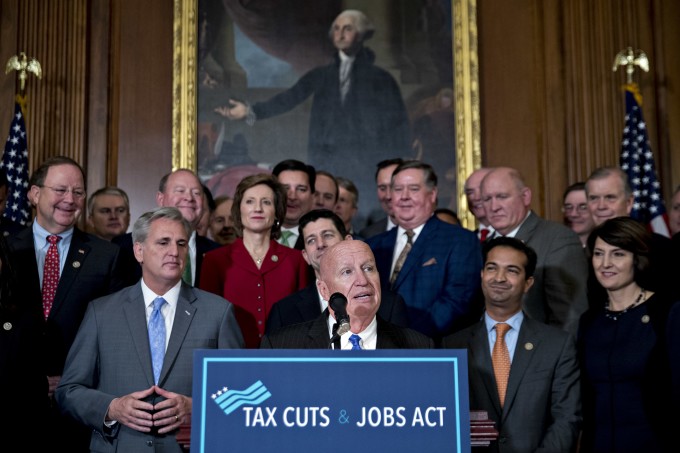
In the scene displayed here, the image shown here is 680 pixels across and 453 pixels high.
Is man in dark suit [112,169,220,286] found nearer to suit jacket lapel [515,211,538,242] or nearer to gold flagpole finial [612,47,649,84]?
suit jacket lapel [515,211,538,242]

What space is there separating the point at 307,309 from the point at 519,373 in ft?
3.41

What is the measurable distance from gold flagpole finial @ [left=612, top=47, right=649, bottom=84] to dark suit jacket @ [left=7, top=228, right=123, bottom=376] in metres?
4.56

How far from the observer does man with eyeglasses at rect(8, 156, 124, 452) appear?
4449 millimetres

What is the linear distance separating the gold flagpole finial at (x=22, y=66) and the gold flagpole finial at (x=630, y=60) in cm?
466

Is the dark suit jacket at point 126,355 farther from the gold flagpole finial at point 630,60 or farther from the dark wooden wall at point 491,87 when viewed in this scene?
the gold flagpole finial at point 630,60

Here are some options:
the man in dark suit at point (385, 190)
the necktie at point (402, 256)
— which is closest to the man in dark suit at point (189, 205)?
the necktie at point (402, 256)

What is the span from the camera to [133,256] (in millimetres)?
4992

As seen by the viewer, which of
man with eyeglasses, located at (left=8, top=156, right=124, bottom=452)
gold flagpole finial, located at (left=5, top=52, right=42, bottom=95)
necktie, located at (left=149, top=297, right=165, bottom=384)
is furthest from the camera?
gold flagpole finial, located at (left=5, top=52, right=42, bottom=95)

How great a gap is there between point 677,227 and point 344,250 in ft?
10.6

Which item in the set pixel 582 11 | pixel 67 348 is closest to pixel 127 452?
pixel 67 348

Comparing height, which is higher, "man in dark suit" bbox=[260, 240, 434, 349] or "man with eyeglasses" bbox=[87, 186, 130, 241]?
"man with eyeglasses" bbox=[87, 186, 130, 241]

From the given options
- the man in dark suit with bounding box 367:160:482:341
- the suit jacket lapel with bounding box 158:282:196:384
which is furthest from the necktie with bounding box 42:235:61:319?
the man in dark suit with bounding box 367:160:482:341

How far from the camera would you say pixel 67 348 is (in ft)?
14.9

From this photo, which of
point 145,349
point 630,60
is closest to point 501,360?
point 145,349
